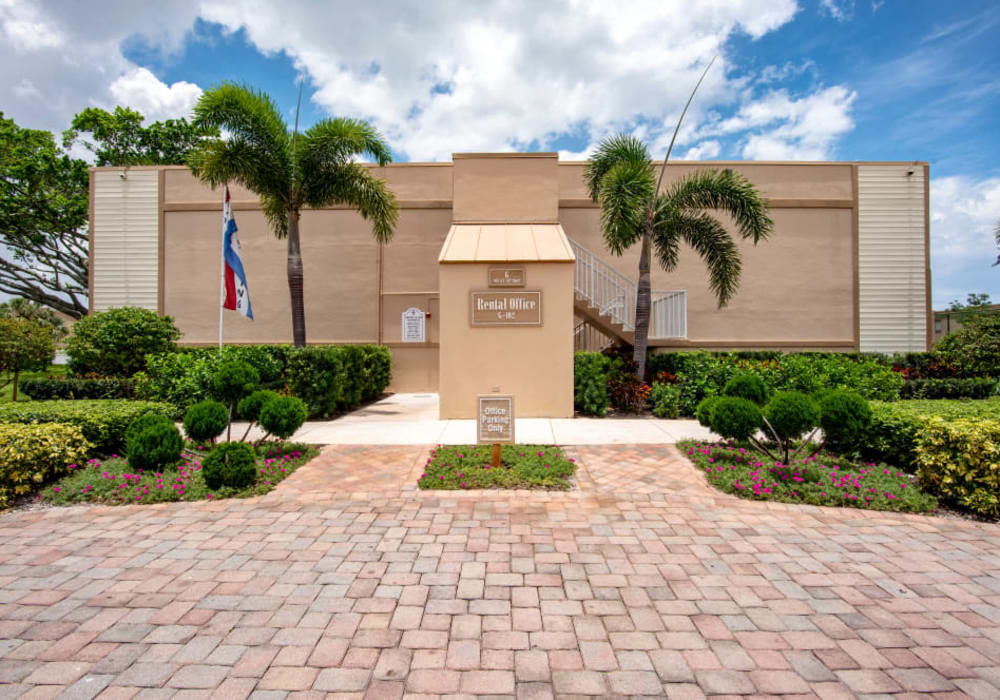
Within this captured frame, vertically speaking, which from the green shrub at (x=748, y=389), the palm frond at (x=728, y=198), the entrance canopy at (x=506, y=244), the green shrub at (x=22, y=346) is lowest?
the green shrub at (x=748, y=389)

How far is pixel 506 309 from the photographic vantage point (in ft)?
32.2

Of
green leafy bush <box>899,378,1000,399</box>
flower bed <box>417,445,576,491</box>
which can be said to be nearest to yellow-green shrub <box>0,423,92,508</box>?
flower bed <box>417,445,576,491</box>

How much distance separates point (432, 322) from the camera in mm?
15781

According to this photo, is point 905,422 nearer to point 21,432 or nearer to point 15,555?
point 15,555

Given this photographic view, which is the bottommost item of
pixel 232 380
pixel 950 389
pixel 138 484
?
pixel 138 484

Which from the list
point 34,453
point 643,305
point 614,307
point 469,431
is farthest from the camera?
point 614,307

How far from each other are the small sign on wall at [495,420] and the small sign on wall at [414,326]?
9996mm

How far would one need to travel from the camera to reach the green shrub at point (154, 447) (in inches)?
218

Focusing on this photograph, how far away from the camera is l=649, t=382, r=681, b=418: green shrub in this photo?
9.84 meters

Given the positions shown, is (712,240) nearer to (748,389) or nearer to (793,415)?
(748,389)

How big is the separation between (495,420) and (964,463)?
478cm

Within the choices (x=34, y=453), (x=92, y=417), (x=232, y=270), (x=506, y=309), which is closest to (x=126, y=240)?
(x=232, y=270)

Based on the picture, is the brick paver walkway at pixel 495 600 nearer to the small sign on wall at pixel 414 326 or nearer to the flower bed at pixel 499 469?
the flower bed at pixel 499 469

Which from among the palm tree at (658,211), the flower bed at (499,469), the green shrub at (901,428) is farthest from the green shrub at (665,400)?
the flower bed at (499,469)
